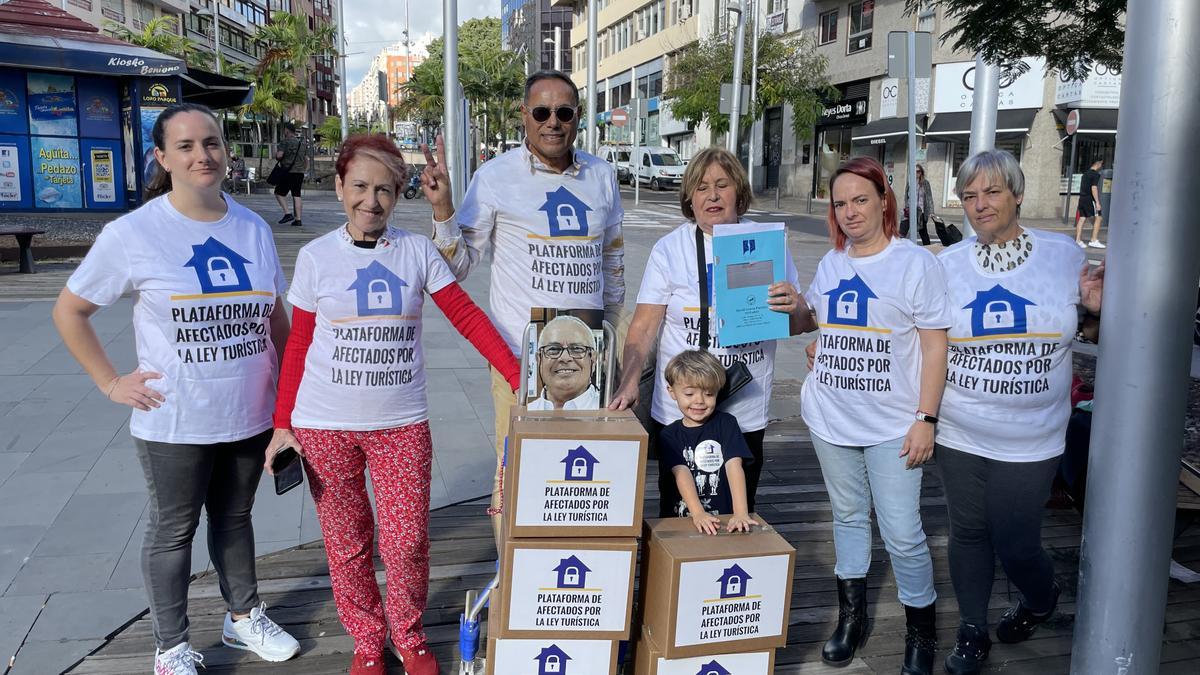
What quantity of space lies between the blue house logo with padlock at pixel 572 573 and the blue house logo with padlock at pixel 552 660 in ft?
0.69

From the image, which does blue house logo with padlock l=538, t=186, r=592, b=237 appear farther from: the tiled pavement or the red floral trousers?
the tiled pavement

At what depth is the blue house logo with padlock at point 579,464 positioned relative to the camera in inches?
103

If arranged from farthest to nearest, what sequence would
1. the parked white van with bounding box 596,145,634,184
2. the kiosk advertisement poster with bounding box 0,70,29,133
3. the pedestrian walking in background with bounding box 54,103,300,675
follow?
the parked white van with bounding box 596,145,634,184 → the kiosk advertisement poster with bounding box 0,70,29,133 → the pedestrian walking in background with bounding box 54,103,300,675

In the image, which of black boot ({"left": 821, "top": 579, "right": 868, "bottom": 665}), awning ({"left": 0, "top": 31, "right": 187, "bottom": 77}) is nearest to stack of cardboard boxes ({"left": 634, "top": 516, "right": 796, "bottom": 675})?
black boot ({"left": 821, "top": 579, "right": 868, "bottom": 665})

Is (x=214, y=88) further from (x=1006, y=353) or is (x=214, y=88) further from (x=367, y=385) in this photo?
(x=1006, y=353)

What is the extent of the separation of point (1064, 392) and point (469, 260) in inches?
82.3

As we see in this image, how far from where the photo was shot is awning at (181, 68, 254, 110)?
1958 centimetres

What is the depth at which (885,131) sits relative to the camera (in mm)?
31000

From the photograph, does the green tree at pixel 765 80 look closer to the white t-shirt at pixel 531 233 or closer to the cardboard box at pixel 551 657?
the white t-shirt at pixel 531 233

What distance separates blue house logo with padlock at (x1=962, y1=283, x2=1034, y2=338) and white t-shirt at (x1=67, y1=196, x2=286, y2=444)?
7.56 feet

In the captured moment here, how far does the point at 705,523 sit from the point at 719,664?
→ 0.42 m

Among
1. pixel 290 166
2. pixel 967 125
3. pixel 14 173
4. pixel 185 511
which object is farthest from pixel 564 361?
pixel 967 125

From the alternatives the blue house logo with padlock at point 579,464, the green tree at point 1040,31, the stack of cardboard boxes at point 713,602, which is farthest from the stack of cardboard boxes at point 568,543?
the green tree at point 1040,31

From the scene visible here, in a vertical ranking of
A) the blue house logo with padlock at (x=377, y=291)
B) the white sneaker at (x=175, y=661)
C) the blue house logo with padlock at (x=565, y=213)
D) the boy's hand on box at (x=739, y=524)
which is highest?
the blue house logo with padlock at (x=565, y=213)
